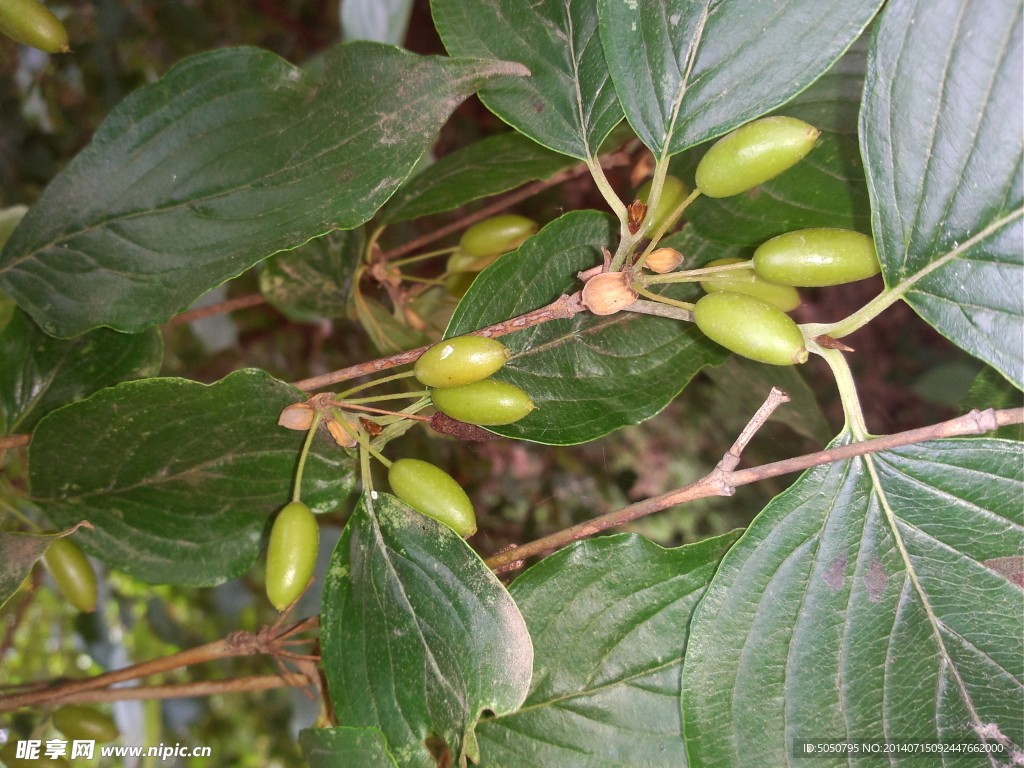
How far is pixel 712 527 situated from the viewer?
124 inches

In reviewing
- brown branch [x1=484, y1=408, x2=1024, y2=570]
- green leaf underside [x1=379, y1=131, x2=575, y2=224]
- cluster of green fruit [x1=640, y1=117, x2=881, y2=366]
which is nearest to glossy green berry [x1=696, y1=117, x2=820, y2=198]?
cluster of green fruit [x1=640, y1=117, x2=881, y2=366]

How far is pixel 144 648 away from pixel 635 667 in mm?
2310

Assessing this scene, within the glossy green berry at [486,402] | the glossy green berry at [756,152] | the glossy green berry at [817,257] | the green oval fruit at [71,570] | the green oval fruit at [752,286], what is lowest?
the green oval fruit at [71,570]

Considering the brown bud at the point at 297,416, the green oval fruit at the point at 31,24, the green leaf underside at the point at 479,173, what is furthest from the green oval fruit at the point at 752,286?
the green oval fruit at the point at 31,24

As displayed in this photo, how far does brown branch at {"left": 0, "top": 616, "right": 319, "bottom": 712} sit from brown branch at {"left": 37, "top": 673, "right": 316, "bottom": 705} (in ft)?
0.06

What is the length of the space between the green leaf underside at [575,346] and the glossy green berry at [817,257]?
218 millimetres

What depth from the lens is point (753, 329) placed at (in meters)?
0.69

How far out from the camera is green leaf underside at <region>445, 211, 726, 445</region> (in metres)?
0.90

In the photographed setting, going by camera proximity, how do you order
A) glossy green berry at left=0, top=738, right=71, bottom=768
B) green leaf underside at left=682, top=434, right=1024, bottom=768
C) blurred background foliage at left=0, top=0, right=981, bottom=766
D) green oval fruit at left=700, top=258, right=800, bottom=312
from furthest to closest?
blurred background foliage at left=0, top=0, right=981, bottom=766, glossy green berry at left=0, top=738, right=71, bottom=768, green oval fruit at left=700, top=258, right=800, bottom=312, green leaf underside at left=682, top=434, right=1024, bottom=768

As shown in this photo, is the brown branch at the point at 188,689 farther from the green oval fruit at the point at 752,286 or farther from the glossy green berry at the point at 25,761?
the green oval fruit at the point at 752,286

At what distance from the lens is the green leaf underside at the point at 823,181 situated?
2.90 feet

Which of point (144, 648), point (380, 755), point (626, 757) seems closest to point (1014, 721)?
point (626, 757)

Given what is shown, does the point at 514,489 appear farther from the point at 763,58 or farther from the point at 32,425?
the point at 763,58

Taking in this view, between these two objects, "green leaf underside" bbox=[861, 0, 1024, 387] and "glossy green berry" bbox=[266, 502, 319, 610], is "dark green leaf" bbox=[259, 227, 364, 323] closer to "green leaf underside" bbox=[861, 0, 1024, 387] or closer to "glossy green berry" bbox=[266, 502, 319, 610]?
"glossy green berry" bbox=[266, 502, 319, 610]
